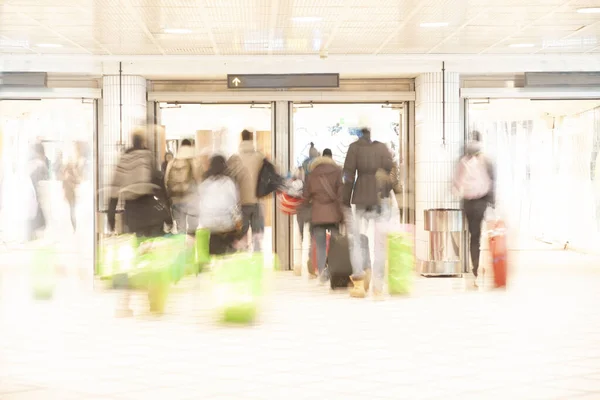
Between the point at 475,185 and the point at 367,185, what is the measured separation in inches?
57.6

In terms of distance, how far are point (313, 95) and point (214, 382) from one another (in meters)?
8.04

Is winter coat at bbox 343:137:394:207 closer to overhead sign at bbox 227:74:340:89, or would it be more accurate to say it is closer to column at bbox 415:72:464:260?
overhead sign at bbox 227:74:340:89

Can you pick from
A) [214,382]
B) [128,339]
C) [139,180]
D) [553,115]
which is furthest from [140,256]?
[553,115]

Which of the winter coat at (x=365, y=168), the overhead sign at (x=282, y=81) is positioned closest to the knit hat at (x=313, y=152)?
the overhead sign at (x=282, y=81)

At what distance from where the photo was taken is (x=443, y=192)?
12.4 meters

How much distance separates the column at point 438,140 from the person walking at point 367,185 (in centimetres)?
319

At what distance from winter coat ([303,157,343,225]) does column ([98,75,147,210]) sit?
3.65 metres

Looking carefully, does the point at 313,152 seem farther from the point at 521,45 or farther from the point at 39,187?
the point at 39,187

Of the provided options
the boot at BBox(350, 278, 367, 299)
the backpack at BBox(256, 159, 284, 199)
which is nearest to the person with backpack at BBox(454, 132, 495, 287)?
the boot at BBox(350, 278, 367, 299)

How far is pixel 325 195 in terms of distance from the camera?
9.63 meters

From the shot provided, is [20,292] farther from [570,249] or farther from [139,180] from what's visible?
[570,249]

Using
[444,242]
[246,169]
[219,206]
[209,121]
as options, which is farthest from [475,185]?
[209,121]

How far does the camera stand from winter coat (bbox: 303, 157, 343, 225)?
379 inches

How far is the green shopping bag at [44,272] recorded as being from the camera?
9.31 metres
